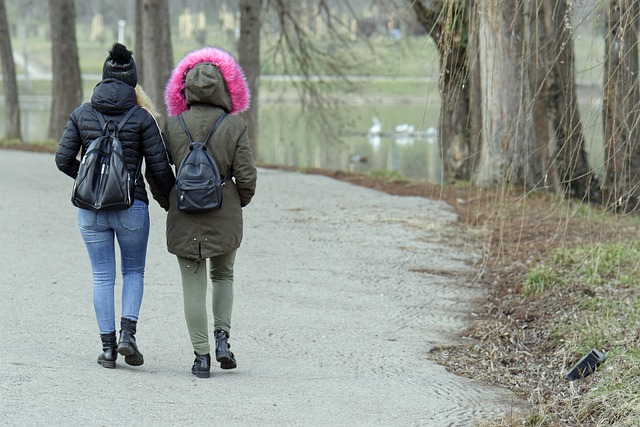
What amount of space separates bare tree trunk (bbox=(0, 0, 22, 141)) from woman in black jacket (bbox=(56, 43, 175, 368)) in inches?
838

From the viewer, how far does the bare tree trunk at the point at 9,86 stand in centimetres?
2653

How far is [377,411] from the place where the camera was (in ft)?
18.0

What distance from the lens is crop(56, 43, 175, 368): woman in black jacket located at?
19.2ft

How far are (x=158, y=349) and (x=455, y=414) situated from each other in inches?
83.7

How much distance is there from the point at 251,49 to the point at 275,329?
15.4 metres

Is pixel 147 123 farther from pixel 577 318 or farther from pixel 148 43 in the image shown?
pixel 148 43

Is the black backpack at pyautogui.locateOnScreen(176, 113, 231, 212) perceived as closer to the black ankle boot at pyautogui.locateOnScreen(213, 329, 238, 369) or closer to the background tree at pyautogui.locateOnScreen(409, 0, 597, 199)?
the black ankle boot at pyautogui.locateOnScreen(213, 329, 238, 369)

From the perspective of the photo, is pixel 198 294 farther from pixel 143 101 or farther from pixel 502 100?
pixel 502 100

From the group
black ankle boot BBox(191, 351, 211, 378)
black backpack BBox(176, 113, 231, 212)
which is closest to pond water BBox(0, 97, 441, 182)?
black backpack BBox(176, 113, 231, 212)

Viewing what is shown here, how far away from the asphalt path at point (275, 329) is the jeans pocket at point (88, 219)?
0.83 meters

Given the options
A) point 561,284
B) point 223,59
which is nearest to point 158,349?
Result: point 223,59

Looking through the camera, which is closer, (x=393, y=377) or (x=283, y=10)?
(x=393, y=377)

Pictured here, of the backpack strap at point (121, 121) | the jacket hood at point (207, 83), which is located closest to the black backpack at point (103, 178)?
the backpack strap at point (121, 121)

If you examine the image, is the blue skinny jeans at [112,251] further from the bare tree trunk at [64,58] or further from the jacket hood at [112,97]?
the bare tree trunk at [64,58]
